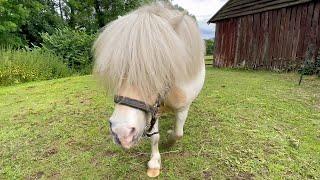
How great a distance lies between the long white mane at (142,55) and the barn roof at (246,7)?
8.40 meters

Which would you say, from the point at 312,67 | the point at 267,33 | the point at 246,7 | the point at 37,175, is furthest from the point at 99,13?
the point at 37,175

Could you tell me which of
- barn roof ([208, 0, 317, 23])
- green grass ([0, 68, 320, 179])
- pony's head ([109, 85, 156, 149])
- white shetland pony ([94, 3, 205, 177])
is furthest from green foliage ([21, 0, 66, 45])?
pony's head ([109, 85, 156, 149])

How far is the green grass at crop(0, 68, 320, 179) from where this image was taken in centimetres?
254

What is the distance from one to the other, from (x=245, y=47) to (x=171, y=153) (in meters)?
9.45

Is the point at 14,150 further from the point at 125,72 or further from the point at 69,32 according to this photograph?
the point at 69,32

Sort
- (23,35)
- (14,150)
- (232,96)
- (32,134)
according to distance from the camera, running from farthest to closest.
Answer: (23,35), (232,96), (32,134), (14,150)

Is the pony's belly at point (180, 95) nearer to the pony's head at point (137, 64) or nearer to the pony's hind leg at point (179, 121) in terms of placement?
the pony's hind leg at point (179, 121)

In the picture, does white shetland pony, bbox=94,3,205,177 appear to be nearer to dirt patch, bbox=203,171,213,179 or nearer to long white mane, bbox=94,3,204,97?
long white mane, bbox=94,3,204,97

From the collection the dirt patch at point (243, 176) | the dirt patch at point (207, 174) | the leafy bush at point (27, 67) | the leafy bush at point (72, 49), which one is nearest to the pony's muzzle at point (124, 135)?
the dirt patch at point (207, 174)

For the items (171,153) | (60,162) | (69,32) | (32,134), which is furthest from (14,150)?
(69,32)

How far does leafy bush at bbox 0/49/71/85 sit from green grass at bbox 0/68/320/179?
3411mm

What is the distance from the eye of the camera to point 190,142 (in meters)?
3.02

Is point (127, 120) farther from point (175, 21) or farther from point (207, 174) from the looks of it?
point (207, 174)

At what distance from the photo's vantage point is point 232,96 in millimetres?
4848
